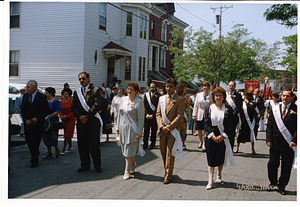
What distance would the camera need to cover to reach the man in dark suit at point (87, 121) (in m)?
5.49

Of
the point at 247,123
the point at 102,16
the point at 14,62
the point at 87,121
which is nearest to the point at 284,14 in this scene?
the point at 247,123

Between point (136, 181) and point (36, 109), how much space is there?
273 centimetres

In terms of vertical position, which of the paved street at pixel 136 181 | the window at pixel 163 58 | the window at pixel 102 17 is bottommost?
the paved street at pixel 136 181

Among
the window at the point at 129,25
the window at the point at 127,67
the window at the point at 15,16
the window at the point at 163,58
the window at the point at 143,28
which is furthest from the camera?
the window at the point at 163,58

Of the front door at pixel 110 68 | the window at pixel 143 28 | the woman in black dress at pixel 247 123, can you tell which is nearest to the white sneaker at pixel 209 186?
the woman in black dress at pixel 247 123

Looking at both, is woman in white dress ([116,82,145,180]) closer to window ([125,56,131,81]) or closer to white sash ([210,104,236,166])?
white sash ([210,104,236,166])

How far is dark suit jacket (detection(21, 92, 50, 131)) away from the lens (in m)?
5.73

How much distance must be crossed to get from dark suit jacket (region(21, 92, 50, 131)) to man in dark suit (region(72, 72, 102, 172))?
0.82 m

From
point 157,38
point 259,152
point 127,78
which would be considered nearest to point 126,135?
point 259,152

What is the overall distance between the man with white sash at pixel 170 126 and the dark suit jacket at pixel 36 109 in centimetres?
263

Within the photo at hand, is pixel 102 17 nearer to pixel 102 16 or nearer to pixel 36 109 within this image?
pixel 102 16

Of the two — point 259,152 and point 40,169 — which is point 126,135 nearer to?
point 40,169

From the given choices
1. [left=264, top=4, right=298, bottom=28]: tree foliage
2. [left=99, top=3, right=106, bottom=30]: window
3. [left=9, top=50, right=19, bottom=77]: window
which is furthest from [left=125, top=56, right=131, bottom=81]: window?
[left=264, top=4, right=298, bottom=28]: tree foliage

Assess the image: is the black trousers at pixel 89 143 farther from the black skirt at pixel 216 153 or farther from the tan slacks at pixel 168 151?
the black skirt at pixel 216 153
